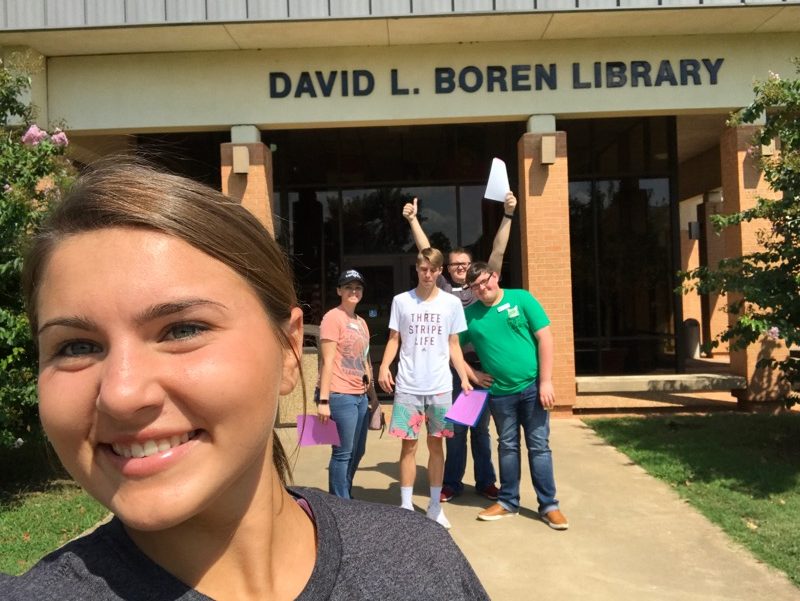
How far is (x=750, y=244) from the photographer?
930 centimetres

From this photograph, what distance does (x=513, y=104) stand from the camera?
9273 mm

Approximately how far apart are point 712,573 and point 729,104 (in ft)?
23.7

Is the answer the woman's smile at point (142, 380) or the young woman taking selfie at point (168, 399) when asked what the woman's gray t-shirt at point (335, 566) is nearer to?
the young woman taking selfie at point (168, 399)

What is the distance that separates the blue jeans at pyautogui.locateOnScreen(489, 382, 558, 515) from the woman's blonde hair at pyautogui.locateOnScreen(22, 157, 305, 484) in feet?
13.4

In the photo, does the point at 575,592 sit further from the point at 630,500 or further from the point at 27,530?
the point at 27,530

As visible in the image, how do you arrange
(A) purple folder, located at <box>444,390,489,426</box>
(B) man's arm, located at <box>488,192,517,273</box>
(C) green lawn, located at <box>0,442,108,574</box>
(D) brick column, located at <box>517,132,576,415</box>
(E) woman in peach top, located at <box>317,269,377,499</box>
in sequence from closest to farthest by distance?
(C) green lawn, located at <box>0,442,108,574</box>, (A) purple folder, located at <box>444,390,489,426</box>, (E) woman in peach top, located at <box>317,269,377,499</box>, (B) man's arm, located at <box>488,192,517,273</box>, (D) brick column, located at <box>517,132,576,415</box>

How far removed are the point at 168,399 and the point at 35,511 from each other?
5.15 meters

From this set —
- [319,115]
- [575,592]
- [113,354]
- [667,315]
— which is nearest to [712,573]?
[575,592]

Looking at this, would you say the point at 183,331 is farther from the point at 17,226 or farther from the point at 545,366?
the point at 17,226

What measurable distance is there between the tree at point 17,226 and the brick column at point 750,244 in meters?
8.47

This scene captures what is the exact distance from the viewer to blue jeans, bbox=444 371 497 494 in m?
5.65

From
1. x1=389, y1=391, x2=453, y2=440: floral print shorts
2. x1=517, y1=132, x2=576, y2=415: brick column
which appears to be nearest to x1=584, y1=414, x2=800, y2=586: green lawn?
x1=517, y1=132, x2=576, y2=415: brick column

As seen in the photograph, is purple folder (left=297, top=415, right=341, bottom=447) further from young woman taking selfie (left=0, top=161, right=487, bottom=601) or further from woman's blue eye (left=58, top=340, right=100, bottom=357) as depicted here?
woman's blue eye (left=58, top=340, right=100, bottom=357)

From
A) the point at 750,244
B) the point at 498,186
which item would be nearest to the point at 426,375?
the point at 498,186
